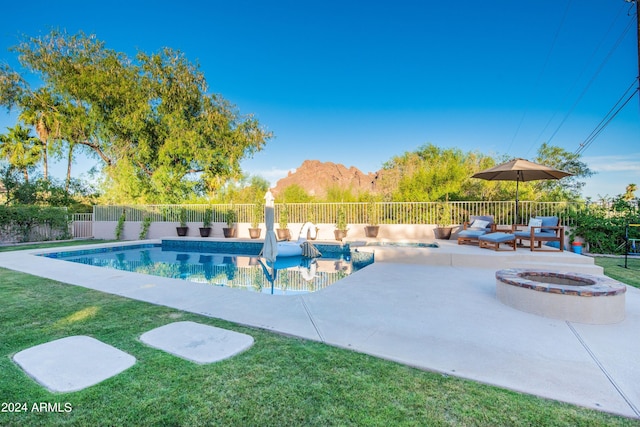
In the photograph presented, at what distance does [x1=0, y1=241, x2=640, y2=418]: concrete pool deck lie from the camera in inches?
82.8

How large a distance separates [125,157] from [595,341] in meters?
23.7

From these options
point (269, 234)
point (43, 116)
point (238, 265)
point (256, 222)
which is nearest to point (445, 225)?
point (269, 234)

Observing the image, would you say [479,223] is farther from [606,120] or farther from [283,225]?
[606,120]

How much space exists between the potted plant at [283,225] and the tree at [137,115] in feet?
31.5

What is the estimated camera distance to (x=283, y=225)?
44.5ft

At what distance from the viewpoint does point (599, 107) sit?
14.8 meters

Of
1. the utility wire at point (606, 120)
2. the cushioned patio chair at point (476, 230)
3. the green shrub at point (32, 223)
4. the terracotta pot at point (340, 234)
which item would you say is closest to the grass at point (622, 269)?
the cushioned patio chair at point (476, 230)

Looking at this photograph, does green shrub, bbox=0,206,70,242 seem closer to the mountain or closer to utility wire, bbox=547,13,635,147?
utility wire, bbox=547,13,635,147

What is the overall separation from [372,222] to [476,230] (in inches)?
187

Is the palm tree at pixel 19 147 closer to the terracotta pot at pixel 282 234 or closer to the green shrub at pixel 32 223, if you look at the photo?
the green shrub at pixel 32 223

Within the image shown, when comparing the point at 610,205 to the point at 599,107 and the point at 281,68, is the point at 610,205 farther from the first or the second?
the point at 281,68

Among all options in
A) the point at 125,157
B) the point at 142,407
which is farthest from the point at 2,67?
the point at 142,407

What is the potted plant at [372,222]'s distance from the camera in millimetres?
12523

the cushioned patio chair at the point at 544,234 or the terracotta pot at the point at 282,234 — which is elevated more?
the cushioned patio chair at the point at 544,234
